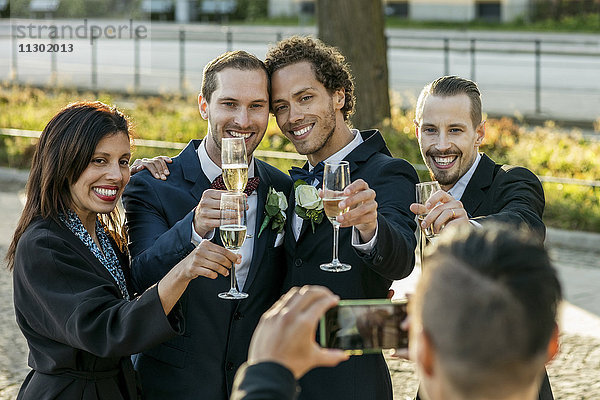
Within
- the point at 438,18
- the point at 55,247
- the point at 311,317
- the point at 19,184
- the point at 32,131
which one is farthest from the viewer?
the point at 438,18

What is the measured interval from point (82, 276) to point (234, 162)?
785mm

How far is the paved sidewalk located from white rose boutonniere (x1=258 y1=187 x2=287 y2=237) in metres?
2.90

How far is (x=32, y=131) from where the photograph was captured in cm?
1608

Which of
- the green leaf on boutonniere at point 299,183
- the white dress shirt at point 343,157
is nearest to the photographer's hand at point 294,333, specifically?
the white dress shirt at point 343,157

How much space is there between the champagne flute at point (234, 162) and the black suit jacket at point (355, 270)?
397 millimetres

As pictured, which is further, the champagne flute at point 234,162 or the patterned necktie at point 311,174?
the patterned necktie at point 311,174

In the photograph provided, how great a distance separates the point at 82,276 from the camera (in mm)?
3633

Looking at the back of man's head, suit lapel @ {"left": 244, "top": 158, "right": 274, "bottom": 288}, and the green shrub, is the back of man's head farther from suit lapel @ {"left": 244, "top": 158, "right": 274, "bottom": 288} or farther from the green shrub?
the green shrub

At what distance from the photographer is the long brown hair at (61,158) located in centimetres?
380

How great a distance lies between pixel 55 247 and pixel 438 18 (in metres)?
40.4

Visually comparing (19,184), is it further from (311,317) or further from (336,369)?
(311,317)

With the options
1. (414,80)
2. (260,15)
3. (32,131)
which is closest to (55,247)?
(32,131)

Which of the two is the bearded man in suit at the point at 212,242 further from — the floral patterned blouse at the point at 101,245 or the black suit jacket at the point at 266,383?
the black suit jacket at the point at 266,383

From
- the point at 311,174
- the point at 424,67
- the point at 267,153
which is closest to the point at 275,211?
the point at 311,174
